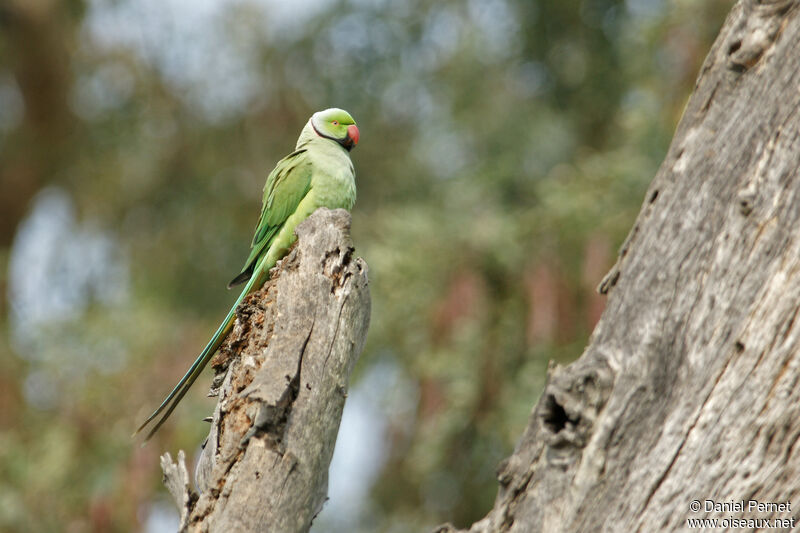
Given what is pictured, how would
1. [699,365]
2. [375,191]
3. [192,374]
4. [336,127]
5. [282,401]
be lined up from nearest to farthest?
[699,365] < [282,401] < [192,374] < [336,127] < [375,191]

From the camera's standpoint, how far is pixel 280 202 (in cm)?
447

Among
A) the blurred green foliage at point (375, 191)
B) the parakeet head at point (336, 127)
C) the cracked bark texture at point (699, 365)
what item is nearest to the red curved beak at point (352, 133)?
the parakeet head at point (336, 127)

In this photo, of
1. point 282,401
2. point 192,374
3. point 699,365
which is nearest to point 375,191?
point 192,374

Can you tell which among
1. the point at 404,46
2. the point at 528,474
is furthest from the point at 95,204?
the point at 528,474

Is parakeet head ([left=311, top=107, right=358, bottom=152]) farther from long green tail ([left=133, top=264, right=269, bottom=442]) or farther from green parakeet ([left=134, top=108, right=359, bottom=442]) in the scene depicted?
long green tail ([left=133, top=264, right=269, bottom=442])

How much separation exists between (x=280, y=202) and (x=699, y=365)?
2808 millimetres

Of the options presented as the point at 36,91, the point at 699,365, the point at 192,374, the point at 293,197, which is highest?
the point at 36,91

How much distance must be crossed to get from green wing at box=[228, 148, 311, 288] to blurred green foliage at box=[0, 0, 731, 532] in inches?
87.1

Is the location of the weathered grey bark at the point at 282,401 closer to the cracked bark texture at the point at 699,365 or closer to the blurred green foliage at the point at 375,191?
the cracked bark texture at the point at 699,365

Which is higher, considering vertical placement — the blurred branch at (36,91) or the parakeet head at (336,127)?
the blurred branch at (36,91)

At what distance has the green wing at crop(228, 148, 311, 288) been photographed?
4434mm

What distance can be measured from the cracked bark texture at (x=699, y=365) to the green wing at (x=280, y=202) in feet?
8.26

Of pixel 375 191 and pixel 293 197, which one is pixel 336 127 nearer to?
pixel 293 197

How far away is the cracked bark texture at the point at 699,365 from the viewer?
78.8 inches
